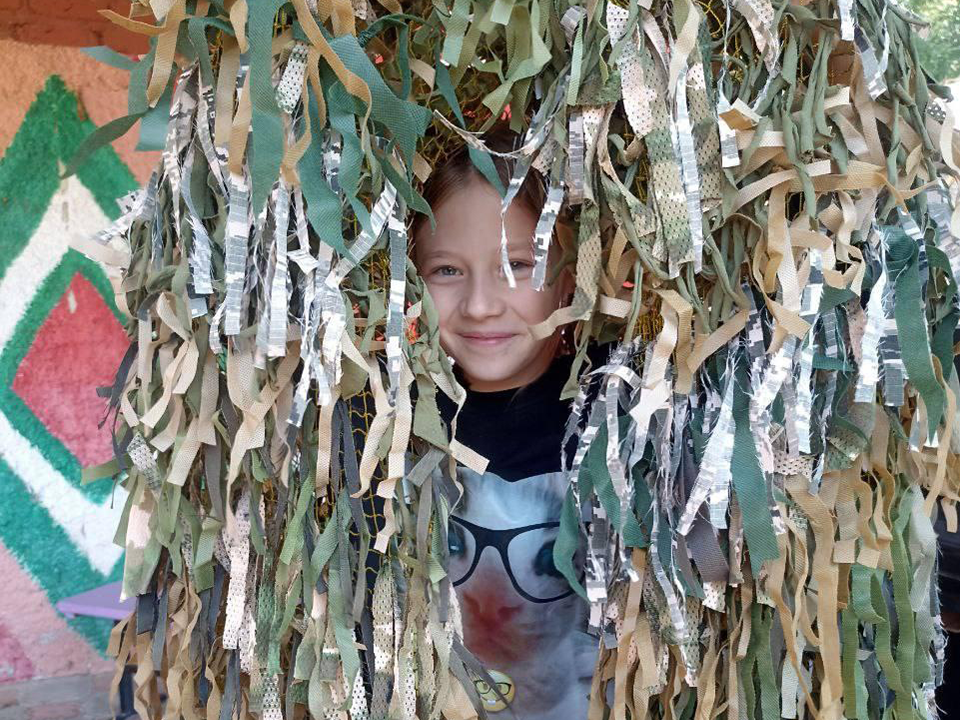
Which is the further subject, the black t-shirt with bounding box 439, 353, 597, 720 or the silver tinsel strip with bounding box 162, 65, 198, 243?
the black t-shirt with bounding box 439, 353, 597, 720

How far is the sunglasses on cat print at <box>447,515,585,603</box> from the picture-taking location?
1.30 m

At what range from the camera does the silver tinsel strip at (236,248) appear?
3.17 feet

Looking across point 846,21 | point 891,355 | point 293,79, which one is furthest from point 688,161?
point 293,79

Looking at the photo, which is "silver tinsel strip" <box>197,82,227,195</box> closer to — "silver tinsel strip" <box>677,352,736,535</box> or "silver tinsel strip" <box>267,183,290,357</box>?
"silver tinsel strip" <box>267,183,290,357</box>

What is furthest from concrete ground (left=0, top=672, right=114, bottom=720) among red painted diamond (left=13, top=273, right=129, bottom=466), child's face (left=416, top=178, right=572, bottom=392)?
child's face (left=416, top=178, right=572, bottom=392)

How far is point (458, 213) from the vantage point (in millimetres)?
1289

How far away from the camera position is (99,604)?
7.72 feet

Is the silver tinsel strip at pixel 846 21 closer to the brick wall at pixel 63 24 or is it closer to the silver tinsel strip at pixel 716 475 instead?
the silver tinsel strip at pixel 716 475

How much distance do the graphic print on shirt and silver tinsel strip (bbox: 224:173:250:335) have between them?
492mm

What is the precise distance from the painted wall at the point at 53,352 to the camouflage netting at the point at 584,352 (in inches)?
59.4

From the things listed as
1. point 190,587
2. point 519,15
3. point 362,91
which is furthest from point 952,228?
point 190,587

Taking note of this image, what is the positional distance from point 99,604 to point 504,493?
155 centimetres

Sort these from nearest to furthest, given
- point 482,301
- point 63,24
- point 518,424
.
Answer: point 482,301 → point 518,424 → point 63,24

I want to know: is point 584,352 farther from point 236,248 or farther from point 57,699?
point 57,699
